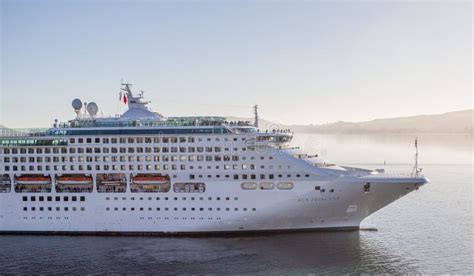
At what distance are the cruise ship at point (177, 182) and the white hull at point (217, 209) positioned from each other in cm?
6

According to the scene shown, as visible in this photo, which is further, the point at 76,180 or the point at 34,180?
the point at 34,180

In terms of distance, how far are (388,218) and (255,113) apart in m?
12.4

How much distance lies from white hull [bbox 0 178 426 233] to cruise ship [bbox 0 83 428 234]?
60 millimetres

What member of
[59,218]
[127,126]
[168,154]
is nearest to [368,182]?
[168,154]

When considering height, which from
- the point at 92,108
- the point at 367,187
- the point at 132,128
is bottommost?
the point at 367,187

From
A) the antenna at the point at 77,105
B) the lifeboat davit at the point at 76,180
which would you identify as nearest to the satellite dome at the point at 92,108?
the antenna at the point at 77,105

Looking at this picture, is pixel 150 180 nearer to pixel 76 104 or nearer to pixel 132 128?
pixel 132 128

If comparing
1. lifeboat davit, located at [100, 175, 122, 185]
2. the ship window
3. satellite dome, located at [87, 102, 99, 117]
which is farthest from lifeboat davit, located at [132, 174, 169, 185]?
the ship window

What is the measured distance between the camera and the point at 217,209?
25.1 metres

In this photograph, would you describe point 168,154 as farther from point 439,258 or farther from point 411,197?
point 411,197

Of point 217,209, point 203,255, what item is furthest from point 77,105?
point 203,255

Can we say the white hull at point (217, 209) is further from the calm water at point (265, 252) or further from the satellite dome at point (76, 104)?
the satellite dome at point (76, 104)

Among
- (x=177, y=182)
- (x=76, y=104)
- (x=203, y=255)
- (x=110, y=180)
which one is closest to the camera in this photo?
(x=203, y=255)

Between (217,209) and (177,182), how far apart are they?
2.96 m
